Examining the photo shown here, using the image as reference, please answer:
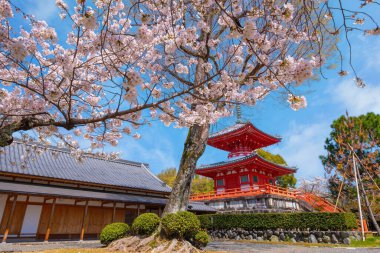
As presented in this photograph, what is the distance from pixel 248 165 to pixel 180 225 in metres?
13.3

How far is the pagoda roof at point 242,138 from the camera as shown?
21.5 metres

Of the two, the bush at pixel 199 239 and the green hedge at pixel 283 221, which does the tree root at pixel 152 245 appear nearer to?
the bush at pixel 199 239

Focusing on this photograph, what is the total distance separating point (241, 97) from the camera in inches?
190

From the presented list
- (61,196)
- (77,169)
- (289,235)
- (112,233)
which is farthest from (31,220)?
(289,235)

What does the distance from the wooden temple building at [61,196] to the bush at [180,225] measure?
19.4 ft

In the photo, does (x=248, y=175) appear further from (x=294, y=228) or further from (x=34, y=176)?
(x=34, y=176)

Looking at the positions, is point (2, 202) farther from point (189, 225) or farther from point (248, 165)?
point (248, 165)

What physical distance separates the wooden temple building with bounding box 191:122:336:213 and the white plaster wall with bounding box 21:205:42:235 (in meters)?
12.9

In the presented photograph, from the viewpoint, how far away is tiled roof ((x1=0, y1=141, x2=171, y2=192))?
12.5 m

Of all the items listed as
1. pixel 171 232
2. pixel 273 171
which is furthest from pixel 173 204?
pixel 273 171

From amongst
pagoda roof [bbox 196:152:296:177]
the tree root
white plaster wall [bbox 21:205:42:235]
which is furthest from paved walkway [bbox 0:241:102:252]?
pagoda roof [bbox 196:152:296:177]

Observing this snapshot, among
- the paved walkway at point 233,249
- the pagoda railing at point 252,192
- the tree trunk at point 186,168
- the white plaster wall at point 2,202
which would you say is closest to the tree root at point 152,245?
the tree trunk at point 186,168

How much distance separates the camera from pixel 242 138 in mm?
22469

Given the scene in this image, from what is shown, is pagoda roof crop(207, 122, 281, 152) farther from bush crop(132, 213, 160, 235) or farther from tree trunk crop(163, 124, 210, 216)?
bush crop(132, 213, 160, 235)
